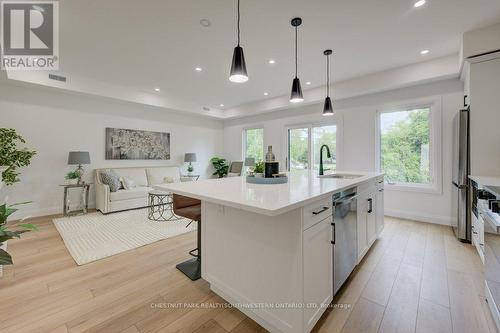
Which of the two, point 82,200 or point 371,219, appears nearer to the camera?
point 371,219

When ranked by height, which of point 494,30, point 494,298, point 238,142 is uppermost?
point 494,30

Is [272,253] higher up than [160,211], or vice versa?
[272,253]

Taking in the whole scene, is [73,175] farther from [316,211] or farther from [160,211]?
[316,211]

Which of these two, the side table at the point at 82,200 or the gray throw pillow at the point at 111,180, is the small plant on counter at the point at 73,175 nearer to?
the side table at the point at 82,200

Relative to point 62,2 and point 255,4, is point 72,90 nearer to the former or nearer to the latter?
point 62,2

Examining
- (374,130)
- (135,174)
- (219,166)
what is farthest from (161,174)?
(374,130)

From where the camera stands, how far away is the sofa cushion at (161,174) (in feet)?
17.9

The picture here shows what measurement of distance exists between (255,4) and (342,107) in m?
3.33

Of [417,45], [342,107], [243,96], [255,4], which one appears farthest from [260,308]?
[243,96]

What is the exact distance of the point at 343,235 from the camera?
1765 mm

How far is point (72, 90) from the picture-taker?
4.18 m

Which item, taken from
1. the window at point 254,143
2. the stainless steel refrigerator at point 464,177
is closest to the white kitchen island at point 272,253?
the stainless steel refrigerator at point 464,177

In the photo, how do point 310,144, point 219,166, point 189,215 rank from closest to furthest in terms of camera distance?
point 189,215 < point 310,144 < point 219,166

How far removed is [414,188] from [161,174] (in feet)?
18.8
